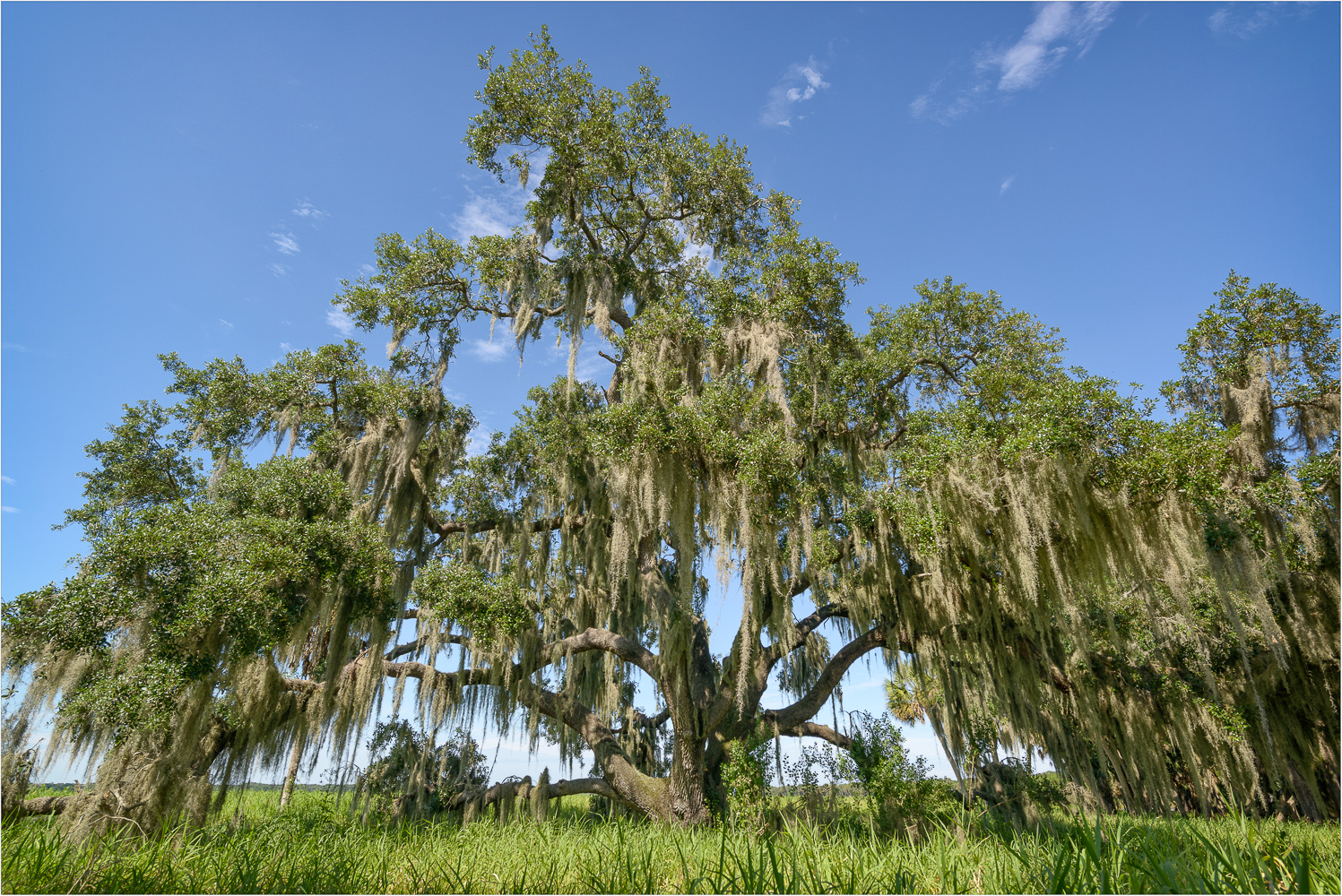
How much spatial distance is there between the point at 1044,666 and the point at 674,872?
8.22 metres

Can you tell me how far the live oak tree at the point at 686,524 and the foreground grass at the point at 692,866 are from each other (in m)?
2.25

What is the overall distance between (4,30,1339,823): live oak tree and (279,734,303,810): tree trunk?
8 cm

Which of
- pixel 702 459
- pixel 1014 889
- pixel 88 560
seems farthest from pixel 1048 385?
pixel 88 560

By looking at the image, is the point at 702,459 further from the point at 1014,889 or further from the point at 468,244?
the point at 468,244

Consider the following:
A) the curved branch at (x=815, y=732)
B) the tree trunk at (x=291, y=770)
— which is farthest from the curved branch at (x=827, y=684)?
the tree trunk at (x=291, y=770)

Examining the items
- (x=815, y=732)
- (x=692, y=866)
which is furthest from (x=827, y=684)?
(x=692, y=866)

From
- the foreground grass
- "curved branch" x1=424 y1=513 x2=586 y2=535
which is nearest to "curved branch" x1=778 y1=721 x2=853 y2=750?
"curved branch" x1=424 y1=513 x2=586 y2=535

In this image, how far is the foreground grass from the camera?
3.14 metres

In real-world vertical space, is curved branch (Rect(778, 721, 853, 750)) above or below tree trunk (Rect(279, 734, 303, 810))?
above

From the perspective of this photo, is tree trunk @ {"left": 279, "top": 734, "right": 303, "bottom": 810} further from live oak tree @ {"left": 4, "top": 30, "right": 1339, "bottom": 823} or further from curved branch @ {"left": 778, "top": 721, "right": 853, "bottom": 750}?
curved branch @ {"left": 778, "top": 721, "right": 853, "bottom": 750}

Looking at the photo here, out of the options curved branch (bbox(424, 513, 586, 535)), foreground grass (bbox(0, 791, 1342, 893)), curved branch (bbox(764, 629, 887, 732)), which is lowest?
foreground grass (bbox(0, 791, 1342, 893))

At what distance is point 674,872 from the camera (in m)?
4.13

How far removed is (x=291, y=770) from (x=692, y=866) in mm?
10375

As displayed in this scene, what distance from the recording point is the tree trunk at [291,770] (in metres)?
9.15
